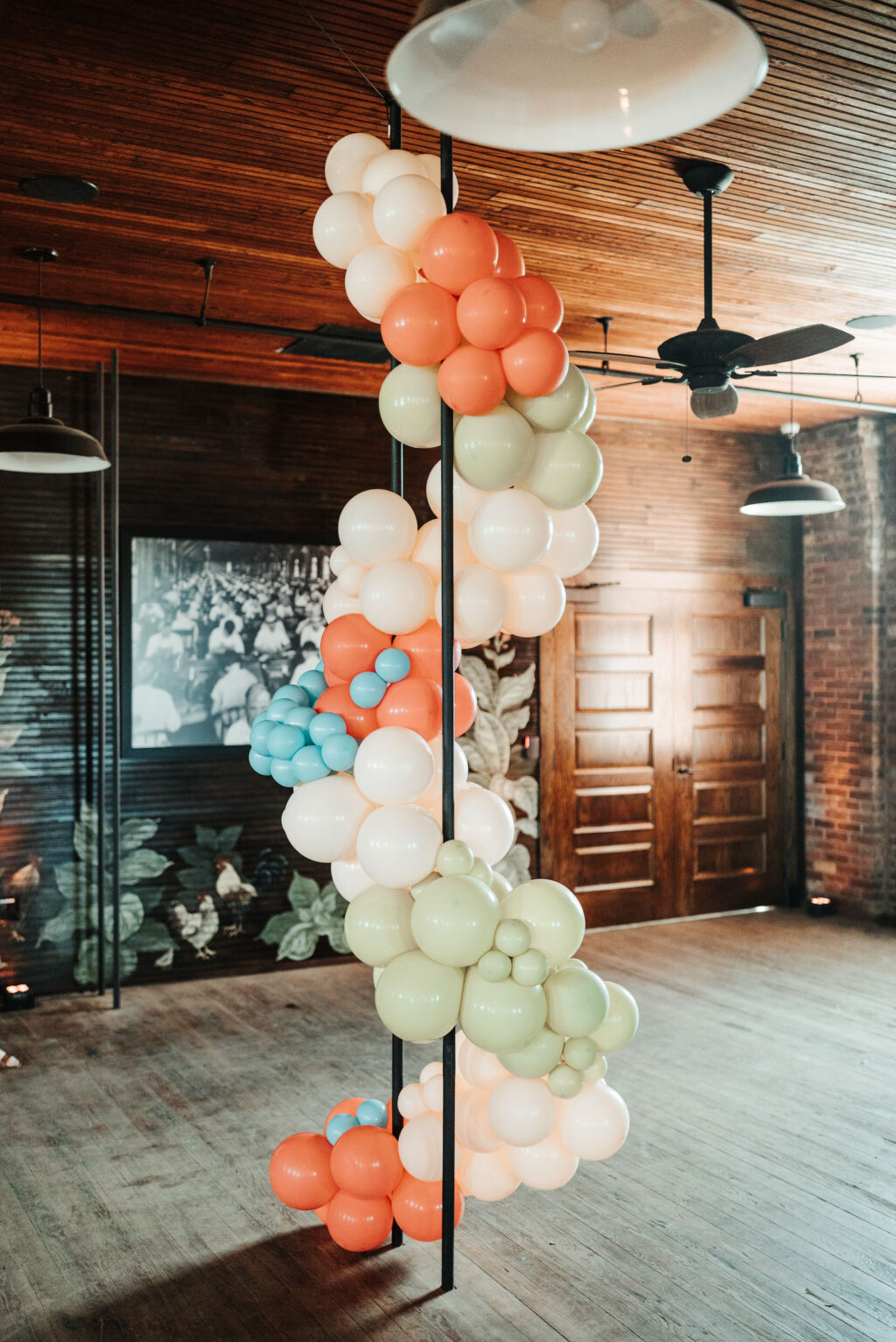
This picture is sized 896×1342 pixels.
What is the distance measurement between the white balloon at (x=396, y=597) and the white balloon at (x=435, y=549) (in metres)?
0.09

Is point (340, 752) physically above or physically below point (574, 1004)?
above

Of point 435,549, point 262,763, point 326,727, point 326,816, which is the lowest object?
point 326,816

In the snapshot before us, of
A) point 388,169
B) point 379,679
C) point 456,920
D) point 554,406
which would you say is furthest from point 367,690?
point 388,169

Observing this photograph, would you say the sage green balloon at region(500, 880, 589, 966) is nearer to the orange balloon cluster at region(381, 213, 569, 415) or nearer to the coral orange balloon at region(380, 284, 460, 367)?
the orange balloon cluster at region(381, 213, 569, 415)

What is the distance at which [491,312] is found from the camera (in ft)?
8.59

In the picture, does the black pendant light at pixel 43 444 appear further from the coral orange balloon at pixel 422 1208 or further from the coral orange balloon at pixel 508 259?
the coral orange balloon at pixel 422 1208

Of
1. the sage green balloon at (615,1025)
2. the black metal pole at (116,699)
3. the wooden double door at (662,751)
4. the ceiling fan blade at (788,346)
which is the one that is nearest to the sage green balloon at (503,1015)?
the sage green balloon at (615,1025)

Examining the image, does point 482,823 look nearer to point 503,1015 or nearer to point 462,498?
point 503,1015

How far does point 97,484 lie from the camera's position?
19.4ft

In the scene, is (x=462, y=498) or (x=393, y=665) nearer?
(x=393, y=665)

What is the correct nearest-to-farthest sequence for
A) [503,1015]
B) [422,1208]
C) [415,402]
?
[503,1015] → [415,402] → [422,1208]

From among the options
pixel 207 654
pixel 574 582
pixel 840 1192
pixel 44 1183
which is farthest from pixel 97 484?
pixel 840 1192

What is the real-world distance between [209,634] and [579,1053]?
403 cm

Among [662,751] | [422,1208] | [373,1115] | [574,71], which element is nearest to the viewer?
[574,71]
